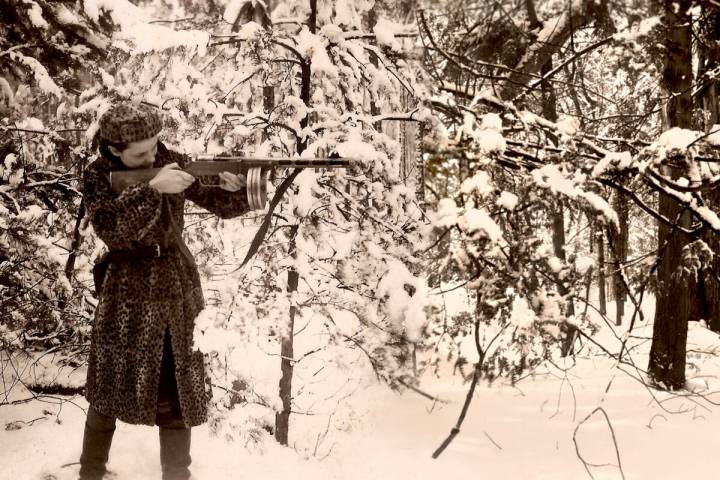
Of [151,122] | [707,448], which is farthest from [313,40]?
[707,448]

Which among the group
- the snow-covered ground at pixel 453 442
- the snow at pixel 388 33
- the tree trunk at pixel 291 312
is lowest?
the snow-covered ground at pixel 453 442

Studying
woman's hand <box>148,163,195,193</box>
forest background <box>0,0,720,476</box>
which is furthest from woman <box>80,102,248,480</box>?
forest background <box>0,0,720,476</box>

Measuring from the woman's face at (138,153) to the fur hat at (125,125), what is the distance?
1.8 inches

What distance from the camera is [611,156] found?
2.79m

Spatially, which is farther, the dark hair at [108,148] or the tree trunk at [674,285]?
the tree trunk at [674,285]

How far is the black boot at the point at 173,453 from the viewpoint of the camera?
3111mm

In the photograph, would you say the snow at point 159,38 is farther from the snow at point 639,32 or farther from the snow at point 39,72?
the snow at point 639,32

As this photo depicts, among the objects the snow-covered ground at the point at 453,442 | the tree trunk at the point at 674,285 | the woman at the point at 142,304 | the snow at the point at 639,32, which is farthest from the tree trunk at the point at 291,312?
the tree trunk at the point at 674,285

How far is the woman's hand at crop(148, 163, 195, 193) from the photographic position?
2852 millimetres

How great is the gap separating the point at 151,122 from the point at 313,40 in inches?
52.3

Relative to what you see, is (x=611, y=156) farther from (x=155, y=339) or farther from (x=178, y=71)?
(x=178, y=71)

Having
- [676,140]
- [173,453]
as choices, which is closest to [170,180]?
[173,453]

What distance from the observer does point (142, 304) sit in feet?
9.70

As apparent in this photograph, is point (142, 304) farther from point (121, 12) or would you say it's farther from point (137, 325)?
point (121, 12)
